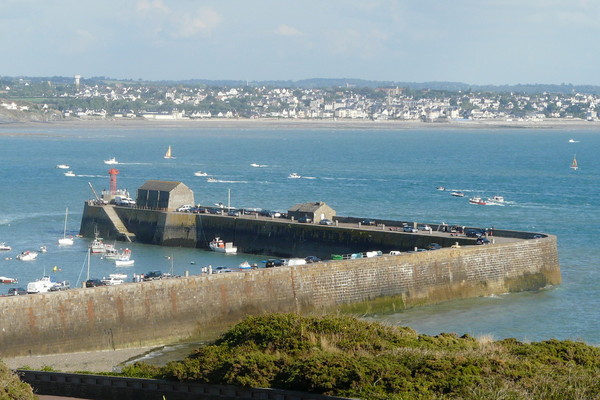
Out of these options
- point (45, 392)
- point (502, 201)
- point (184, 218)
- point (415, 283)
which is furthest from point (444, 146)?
point (45, 392)

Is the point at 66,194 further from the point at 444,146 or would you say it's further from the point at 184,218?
the point at 444,146

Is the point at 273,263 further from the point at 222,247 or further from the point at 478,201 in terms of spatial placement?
the point at 478,201

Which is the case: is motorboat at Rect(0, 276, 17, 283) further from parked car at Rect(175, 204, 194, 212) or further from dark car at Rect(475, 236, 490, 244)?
dark car at Rect(475, 236, 490, 244)

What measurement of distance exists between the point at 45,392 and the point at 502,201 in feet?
215

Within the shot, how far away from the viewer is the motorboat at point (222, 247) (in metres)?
61.2

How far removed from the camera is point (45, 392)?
28.5 meters

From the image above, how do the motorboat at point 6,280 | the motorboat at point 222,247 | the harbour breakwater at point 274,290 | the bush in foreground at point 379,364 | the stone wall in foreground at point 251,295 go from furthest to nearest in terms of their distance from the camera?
the motorboat at point 222,247 < the motorboat at point 6,280 < the harbour breakwater at point 274,290 < the stone wall in foreground at point 251,295 < the bush in foreground at point 379,364

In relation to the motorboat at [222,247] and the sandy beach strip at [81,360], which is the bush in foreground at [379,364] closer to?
the sandy beach strip at [81,360]

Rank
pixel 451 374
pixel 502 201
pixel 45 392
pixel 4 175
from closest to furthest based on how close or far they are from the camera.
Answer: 1. pixel 451 374
2. pixel 45 392
3. pixel 502 201
4. pixel 4 175

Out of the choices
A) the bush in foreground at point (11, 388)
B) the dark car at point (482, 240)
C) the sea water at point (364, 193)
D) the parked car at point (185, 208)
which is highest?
the bush in foreground at point (11, 388)

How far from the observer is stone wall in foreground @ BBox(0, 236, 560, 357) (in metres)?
36.9

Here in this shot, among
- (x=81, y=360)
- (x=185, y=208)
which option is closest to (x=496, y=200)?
(x=185, y=208)

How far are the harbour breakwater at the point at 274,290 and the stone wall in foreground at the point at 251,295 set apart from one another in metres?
0.03

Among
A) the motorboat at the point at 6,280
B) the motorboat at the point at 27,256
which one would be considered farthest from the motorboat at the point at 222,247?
the motorboat at the point at 6,280
